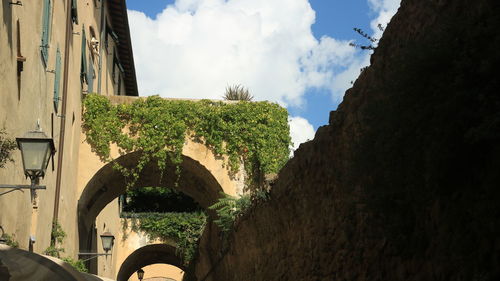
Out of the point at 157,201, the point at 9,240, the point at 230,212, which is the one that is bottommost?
the point at 9,240

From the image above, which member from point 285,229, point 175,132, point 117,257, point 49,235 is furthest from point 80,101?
point 117,257

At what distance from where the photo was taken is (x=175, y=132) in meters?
17.8

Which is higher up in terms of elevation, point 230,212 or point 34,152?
point 230,212

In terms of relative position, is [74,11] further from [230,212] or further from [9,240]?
[9,240]

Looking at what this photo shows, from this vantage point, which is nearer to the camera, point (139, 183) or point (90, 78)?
point (90, 78)

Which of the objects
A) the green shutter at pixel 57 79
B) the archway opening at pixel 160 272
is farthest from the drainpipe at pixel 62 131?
the archway opening at pixel 160 272

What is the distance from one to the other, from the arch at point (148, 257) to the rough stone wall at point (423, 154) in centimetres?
2071

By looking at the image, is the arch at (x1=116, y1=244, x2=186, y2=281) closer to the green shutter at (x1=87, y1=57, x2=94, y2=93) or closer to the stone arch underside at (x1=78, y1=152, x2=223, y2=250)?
the stone arch underside at (x1=78, y1=152, x2=223, y2=250)

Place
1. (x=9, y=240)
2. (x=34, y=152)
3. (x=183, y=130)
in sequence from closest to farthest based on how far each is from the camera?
(x=34, y=152), (x=9, y=240), (x=183, y=130)

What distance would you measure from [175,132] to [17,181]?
7.29m

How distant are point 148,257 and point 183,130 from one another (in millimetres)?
14413

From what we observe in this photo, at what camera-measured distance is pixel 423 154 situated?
4672mm

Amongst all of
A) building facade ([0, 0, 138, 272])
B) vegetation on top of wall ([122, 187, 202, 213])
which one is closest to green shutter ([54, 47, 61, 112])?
building facade ([0, 0, 138, 272])

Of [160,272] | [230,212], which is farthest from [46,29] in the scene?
[160,272]
